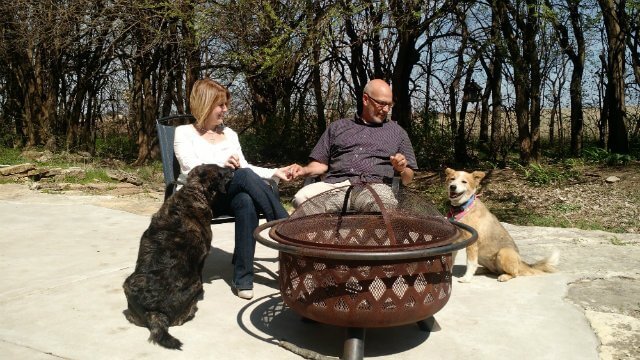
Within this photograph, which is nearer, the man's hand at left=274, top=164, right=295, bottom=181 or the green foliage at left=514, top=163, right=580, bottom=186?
the man's hand at left=274, top=164, right=295, bottom=181

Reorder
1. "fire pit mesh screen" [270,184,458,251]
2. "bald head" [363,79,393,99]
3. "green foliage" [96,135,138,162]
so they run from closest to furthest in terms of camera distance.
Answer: "fire pit mesh screen" [270,184,458,251], "bald head" [363,79,393,99], "green foliage" [96,135,138,162]

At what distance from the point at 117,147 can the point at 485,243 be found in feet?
40.5

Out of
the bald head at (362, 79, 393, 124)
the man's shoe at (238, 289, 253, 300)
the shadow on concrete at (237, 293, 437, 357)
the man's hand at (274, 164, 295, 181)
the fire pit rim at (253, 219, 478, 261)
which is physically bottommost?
the shadow on concrete at (237, 293, 437, 357)

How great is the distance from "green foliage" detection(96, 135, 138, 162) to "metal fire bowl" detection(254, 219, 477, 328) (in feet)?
39.6

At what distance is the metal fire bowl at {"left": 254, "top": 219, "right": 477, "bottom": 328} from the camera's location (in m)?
2.41

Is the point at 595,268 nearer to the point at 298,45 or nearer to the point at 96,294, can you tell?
the point at 96,294

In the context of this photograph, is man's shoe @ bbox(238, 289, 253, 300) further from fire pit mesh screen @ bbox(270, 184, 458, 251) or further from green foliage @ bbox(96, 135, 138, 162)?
green foliage @ bbox(96, 135, 138, 162)

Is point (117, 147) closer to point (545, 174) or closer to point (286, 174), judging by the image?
point (545, 174)

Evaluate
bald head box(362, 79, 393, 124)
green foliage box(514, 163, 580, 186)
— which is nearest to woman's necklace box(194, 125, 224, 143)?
bald head box(362, 79, 393, 124)

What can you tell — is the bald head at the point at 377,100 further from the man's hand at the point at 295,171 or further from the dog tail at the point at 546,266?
the dog tail at the point at 546,266

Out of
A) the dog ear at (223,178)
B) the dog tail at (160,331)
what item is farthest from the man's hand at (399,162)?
the dog tail at (160,331)

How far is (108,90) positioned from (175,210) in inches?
488

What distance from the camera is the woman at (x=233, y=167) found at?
3.66 m

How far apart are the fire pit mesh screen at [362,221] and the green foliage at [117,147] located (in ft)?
37.6
